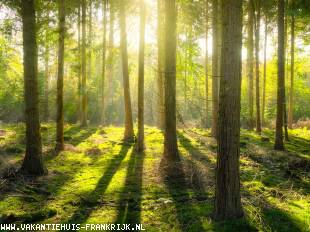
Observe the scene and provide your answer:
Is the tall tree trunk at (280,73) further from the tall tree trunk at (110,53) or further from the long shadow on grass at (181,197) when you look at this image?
the tall tree trunk at (110,53)

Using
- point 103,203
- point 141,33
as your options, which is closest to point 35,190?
point 103,203

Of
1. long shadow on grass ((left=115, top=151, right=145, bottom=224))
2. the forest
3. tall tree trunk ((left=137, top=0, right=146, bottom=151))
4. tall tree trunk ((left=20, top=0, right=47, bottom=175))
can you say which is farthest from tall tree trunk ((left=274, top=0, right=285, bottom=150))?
tall tree trunk ((left=20, top=0, right=47, bottom=175))

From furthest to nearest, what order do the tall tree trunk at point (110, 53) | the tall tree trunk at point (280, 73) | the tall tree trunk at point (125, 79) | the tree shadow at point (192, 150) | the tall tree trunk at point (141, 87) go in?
the tall tree trunk at point (110, 53) < the tall tree trunk at point (125, 79) < the tall tree trunk at point (280, 73) < the tall tree trunk at point (141, 87) < the tree shadow at point (192, 150)

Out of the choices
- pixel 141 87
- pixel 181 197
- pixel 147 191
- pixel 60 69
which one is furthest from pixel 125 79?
pixel 181 197

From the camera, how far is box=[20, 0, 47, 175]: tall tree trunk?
9.99 m

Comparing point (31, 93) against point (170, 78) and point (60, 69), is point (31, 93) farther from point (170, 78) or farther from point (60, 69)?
point (170, 78)

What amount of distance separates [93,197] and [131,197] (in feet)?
3.03

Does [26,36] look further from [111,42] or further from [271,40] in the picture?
[271,40]

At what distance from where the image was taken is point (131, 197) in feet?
27.4

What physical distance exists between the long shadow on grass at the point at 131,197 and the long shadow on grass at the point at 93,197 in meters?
0.53

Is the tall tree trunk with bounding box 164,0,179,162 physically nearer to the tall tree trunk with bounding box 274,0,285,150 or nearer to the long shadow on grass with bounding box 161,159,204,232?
the long shadow on grass with bounding box 161,159,204,232

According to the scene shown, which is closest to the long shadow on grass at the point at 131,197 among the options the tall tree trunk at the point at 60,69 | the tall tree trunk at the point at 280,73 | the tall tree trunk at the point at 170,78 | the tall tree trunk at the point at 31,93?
the tall tree trunk at the point at 170,78

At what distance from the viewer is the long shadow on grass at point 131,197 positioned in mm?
6977

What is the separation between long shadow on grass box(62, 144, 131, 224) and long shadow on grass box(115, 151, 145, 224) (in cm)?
53
